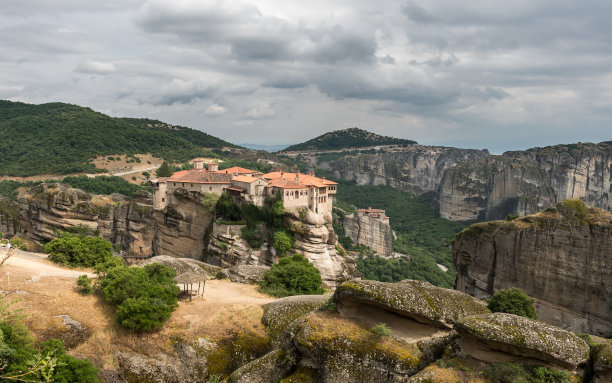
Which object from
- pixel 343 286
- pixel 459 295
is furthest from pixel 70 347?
pixel 459 295

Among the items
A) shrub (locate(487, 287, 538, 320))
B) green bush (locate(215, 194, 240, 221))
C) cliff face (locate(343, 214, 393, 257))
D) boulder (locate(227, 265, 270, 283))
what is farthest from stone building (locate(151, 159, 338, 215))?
shrub (locate(487, 287, 538, 320))

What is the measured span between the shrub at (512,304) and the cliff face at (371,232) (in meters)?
62.9

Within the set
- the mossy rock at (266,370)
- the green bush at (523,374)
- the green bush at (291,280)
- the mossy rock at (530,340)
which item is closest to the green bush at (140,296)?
the mossy rock at (266,370)

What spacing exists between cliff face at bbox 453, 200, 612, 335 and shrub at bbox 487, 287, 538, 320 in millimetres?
17756

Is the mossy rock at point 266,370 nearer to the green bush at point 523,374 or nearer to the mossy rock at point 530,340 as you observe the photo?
the mossy rock at point 530,340

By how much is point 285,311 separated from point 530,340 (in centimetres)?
1286

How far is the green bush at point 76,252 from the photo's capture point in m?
28.4

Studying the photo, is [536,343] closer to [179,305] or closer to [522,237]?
[179,305]

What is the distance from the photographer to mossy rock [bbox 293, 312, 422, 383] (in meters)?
13.5

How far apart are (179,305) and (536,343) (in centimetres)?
1851

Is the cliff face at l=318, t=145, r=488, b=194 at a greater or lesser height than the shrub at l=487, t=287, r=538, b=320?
greater

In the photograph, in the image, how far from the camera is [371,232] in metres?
82.4

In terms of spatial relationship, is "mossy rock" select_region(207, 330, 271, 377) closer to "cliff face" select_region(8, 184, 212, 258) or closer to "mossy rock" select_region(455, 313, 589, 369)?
"mossy rock" select_region(455, 313, 589, 369)

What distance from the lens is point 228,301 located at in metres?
23.9
